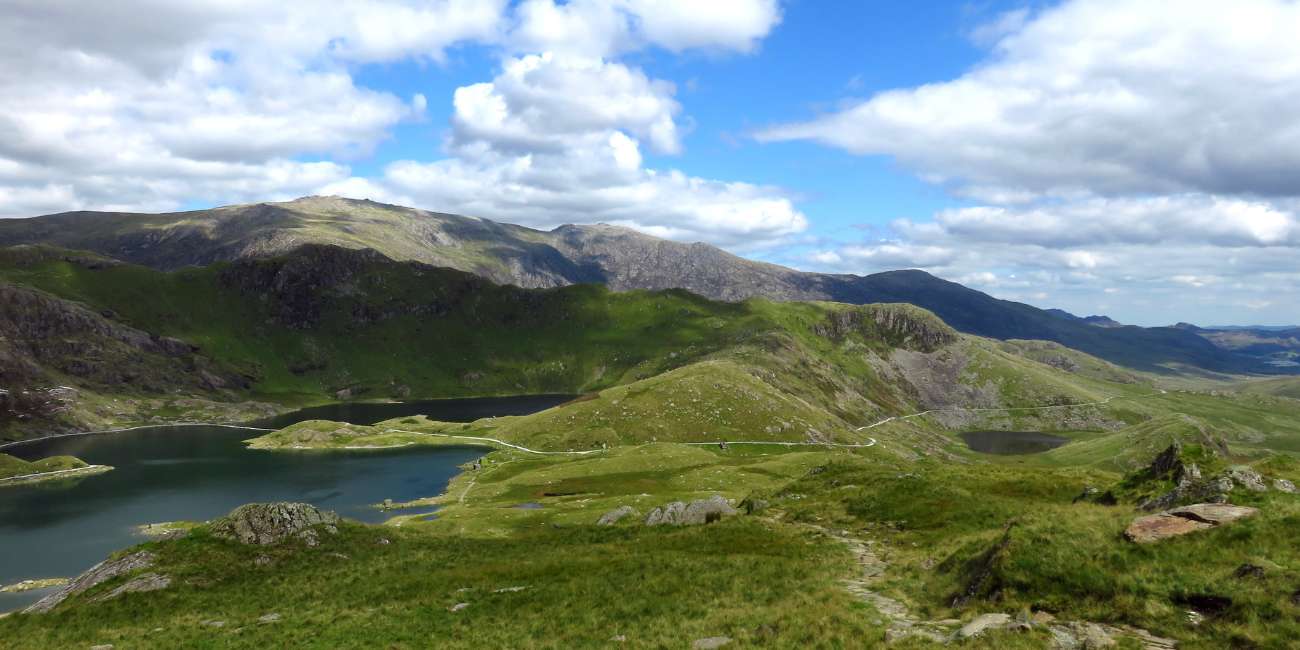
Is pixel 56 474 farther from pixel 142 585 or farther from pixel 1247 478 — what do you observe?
pixel 1247 478

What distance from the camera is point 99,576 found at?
49.0 metres

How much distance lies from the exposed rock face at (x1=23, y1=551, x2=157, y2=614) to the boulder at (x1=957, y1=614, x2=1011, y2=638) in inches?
2294

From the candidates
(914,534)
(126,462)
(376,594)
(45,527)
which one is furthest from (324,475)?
(914,534)

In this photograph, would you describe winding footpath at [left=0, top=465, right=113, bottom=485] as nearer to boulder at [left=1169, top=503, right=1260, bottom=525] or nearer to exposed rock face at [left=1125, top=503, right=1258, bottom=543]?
exposed rock face at [left=1125, top=503, right=1258, bottom=543]

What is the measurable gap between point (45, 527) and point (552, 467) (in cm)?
Answer: 10014

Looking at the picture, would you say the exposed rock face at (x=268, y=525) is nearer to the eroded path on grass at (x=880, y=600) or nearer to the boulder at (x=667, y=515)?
the boulder at (x=667, y=515)

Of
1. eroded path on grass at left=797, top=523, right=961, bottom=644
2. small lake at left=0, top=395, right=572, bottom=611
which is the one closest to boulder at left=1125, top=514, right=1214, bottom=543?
eroded path on grass at left=797, top=523, right=961, bottom=644

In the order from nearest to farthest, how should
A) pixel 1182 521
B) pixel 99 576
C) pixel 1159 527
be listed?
pixel 1159 527 → pixel 1182 521 → pixel 99 576

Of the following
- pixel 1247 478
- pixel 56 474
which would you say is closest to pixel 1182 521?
pixel 1247 478

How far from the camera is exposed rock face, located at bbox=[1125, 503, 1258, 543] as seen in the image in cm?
2872

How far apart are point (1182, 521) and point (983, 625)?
1331 cm

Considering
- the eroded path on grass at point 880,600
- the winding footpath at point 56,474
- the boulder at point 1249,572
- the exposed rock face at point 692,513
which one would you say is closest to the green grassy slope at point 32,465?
the winding footpath at point 56,474

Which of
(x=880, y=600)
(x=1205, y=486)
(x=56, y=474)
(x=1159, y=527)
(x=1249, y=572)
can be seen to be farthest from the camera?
(x=56, y=474)

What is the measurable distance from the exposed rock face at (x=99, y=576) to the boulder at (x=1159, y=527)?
6633cm
